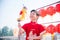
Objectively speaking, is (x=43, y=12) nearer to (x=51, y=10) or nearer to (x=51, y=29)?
(x=51, y=10)

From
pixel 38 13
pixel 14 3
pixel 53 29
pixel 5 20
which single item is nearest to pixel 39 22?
pixel 38 13

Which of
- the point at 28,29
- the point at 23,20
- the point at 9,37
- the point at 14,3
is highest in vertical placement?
the point at 14,3

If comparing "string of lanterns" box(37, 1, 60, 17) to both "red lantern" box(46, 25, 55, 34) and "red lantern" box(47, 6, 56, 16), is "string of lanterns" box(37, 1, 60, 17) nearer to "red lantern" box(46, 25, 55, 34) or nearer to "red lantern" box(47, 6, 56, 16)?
"red lantern" box(47, 6, 56, 16)

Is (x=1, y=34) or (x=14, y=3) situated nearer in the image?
(x=14, y=3)

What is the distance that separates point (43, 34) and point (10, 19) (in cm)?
61

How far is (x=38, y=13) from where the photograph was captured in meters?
1.39

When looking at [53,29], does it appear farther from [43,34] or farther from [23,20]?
[23,20]

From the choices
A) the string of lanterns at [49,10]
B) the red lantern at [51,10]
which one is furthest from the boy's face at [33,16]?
the red lantern at [51,10]

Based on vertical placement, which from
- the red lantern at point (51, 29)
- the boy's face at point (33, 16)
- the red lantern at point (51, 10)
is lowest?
the red lantern at point (51, 29)

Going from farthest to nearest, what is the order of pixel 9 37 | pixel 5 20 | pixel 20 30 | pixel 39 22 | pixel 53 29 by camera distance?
pixel 5 20 → pixel 9 37 → pixel 20 30 → pixel 39 22 → pixel 53 29

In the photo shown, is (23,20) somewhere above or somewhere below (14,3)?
below

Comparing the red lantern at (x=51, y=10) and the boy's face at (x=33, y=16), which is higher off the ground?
the red lantern at (x=51, y=10)

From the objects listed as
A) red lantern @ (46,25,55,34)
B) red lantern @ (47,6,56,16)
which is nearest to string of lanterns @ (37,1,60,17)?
red lantern @ (47,6,56,16)

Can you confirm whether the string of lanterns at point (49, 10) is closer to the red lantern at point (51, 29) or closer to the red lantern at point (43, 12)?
the red lantern at point (43, 12)
